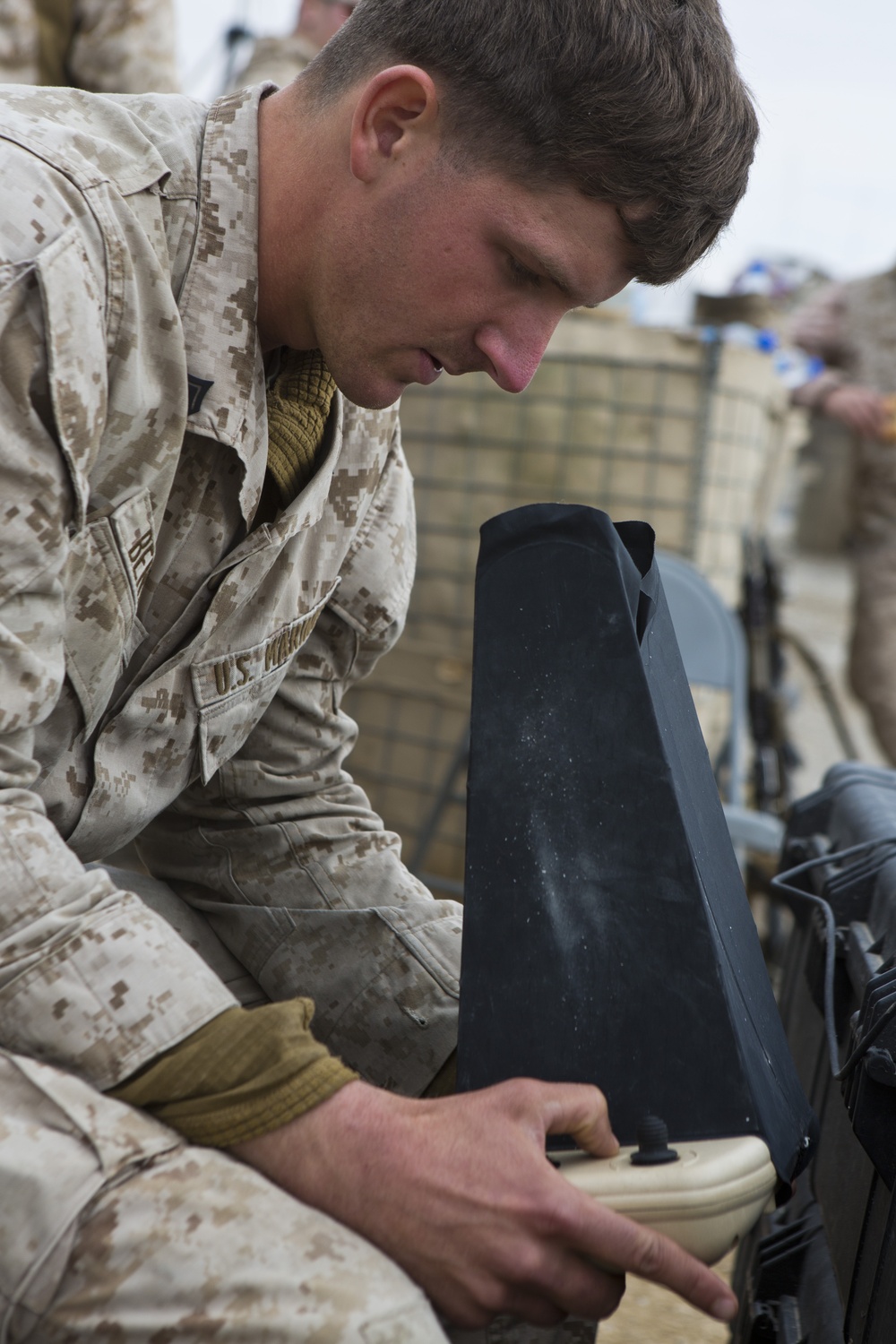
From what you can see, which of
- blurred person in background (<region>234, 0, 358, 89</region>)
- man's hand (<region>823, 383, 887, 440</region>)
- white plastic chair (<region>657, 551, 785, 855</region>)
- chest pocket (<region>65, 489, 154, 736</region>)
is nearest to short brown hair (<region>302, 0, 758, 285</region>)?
chest pocket (<region>65, 489, 154, 736</region>)

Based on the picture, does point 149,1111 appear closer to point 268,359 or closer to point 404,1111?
point 404,1111

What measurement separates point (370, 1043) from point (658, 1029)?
1.56ft

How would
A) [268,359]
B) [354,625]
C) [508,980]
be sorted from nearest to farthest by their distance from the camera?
[508,980], [268,359], [354,625]

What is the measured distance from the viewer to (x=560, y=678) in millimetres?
930

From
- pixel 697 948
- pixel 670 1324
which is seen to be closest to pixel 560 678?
pixel 697 948

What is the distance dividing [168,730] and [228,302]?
387 mm

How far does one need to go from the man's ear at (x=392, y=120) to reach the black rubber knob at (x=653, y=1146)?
2.50ft

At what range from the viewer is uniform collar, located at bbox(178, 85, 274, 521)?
1.04 m

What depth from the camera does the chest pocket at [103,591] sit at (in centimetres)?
100

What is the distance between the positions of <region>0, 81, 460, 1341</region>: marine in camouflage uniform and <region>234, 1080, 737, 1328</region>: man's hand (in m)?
0.02

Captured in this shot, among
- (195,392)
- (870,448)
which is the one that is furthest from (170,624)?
(870,448)

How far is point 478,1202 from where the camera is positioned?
0.79 metres

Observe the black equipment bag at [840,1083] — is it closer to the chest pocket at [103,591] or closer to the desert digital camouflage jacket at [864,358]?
the chest pocket at [103,591]

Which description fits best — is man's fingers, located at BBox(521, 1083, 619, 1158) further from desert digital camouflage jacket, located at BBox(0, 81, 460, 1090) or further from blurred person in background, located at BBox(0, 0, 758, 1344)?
desert digital camouflage jacket, located at BBox(0, 81, 460, 1090)
